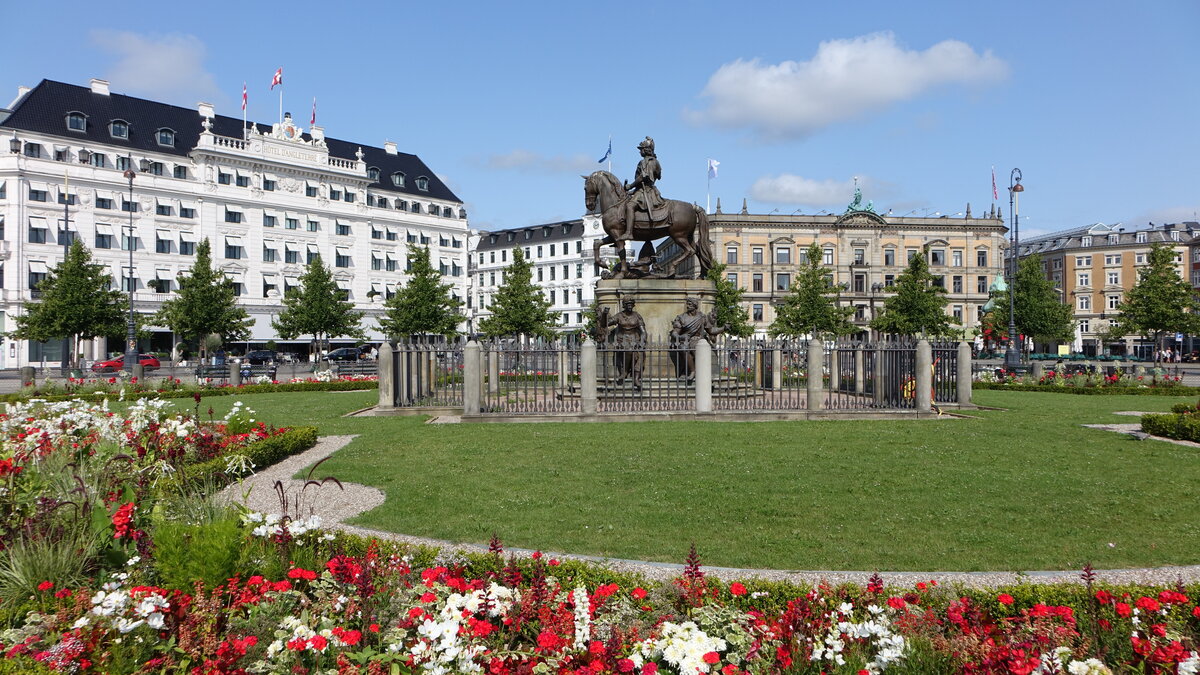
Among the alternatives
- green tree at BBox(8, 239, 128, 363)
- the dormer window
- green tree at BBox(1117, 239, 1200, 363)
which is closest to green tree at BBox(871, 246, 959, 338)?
green tree at BBox(1117, 239, 1200, 363)

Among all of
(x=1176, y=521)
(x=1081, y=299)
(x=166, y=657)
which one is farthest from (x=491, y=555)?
(x=1081, y=299)

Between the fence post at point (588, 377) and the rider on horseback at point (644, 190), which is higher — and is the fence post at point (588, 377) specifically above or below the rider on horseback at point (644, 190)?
below

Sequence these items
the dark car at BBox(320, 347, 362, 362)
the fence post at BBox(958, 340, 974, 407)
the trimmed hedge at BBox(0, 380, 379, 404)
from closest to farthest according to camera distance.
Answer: the fence post at BBox(958, 340, 974, 407) → the trimmed hedge at BBox(0, 380, 379, 404) → the dark car at BBox(320, 347, 362, 362)

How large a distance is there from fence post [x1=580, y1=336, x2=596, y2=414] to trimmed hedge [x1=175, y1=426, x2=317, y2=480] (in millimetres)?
6122

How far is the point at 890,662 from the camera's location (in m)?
4.04

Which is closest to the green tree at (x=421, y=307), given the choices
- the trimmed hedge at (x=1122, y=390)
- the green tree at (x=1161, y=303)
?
the trimmed hedge at (x=1122, y=390)

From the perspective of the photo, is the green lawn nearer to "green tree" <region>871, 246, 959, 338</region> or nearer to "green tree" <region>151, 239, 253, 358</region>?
"green tree" <region>151, 239, 253, 358</region>

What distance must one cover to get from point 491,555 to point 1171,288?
64944mm

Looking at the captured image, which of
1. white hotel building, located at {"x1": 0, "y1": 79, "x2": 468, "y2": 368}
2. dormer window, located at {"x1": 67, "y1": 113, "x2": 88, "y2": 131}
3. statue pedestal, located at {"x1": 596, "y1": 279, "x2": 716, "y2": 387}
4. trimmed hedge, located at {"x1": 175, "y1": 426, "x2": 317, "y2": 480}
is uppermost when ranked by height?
dormer window, located at {"x1": 67, "y1": 113, "x2": 88, "y2": 131}

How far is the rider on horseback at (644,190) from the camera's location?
1955 cm

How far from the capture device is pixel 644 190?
1967cm

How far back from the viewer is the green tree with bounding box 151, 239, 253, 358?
1918 inches

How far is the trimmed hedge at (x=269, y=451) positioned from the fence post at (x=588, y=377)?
6.12 metres

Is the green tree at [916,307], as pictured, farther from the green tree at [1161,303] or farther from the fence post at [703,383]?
the fence post at [703,383]
